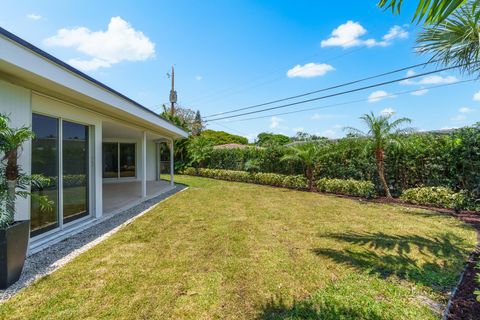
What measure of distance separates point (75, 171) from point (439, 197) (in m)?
10.2

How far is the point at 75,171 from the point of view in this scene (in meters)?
5.65

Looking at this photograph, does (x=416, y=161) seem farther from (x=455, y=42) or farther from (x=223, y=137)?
(x=223, y=137)

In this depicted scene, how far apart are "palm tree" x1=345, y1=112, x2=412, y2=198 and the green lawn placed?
2.94 m

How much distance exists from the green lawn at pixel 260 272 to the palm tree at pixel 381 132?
2.94m

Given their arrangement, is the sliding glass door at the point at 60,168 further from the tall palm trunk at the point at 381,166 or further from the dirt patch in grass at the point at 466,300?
the tall palm trunk at the point at 381,166

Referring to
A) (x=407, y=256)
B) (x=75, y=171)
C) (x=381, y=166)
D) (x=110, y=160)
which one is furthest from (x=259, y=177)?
(x=407, y=256)

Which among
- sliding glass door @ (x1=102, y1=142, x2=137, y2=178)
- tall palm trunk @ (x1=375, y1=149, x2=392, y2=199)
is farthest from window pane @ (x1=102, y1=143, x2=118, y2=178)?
tall palm trunk @ (x1=375, y1=149, x2=392, y2=199)

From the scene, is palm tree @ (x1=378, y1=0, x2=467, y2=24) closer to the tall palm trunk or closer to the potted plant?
the potted plant

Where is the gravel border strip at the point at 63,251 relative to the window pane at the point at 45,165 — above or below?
below

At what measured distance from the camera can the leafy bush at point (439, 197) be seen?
276 inches

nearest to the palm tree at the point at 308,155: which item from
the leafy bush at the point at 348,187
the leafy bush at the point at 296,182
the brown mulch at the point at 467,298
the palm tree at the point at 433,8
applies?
the leafy bush at the point at 296,182

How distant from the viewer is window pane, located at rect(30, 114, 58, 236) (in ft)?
14.6

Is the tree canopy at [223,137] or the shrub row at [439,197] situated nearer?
the shrub row at [439,197]

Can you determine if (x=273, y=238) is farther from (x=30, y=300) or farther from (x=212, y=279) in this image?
(x=30, y=300)
